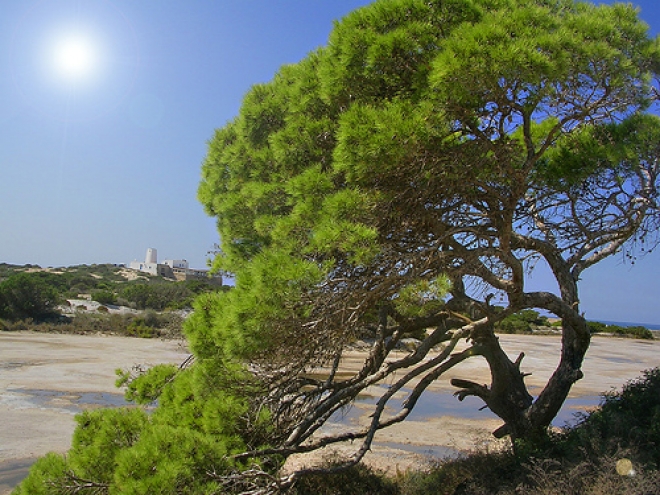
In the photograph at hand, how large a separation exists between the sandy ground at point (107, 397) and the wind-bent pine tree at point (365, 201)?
2.38m

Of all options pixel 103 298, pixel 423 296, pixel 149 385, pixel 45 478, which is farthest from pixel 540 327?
pixel 45 478

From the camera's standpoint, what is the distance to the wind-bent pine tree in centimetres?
373

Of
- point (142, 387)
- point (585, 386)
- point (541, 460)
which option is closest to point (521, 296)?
point (541, 460)

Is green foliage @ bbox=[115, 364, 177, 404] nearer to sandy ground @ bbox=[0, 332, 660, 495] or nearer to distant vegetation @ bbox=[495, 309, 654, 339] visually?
sandy ground @ bbox=[0, 332, 660, 495]

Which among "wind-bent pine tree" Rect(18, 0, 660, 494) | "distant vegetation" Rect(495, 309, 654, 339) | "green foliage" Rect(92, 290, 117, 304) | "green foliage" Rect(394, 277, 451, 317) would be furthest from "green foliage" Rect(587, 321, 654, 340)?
"wind-bent pine tree" Rect(18, 0, 660, 494)

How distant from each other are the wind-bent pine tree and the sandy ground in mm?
2378

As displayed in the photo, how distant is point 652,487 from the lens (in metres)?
3.86

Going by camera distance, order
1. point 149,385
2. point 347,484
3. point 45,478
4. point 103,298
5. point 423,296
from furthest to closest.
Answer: point 103,298, point 347,484, point 149,385, point 423,296, point 45,478

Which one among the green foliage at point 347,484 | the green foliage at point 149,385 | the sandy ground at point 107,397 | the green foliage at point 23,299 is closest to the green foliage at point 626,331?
the sandy ground at point 107,397

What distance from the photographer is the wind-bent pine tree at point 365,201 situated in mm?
3729

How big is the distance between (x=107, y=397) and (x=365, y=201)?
31.2 feet

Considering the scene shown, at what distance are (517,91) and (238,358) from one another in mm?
2891

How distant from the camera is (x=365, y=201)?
12.8 ft

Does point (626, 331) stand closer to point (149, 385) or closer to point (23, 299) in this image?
point (23, 299)
